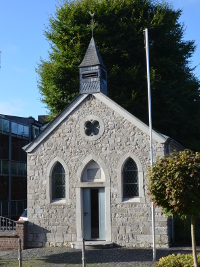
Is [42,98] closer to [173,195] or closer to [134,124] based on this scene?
[134,124]

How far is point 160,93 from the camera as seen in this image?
23.6 m

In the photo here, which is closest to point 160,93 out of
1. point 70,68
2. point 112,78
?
point 112,78

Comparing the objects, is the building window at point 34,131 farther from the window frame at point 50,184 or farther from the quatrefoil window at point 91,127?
the quatrefoil window at point 91,127

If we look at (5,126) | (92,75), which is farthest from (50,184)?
(5,126)

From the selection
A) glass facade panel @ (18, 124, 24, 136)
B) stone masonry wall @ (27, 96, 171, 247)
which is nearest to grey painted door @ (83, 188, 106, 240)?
stone masonry wall @ (27, 96, 171, 247)

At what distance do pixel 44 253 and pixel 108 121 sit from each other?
5902 millimetres

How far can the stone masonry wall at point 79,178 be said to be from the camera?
16.0 metres

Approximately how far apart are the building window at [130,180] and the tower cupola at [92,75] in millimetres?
3459

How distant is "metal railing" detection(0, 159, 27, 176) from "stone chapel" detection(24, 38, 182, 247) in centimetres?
990

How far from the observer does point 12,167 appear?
28328 millimetres

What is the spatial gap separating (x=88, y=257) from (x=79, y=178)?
12.4 feet

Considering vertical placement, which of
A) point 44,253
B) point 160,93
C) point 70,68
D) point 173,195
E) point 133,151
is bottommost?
point 44,253

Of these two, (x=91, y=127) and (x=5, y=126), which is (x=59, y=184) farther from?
(x=5, y=126)

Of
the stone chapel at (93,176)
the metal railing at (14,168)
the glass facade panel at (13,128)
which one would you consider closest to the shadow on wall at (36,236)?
the stone chapel at (93,176)
